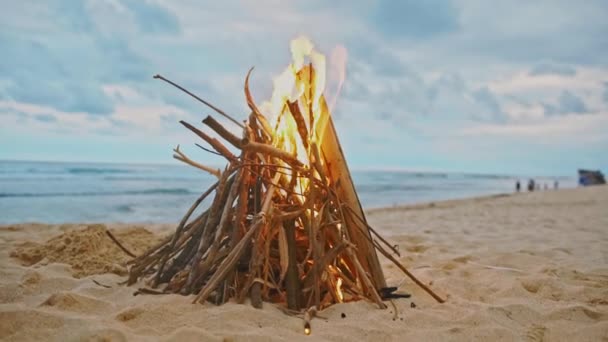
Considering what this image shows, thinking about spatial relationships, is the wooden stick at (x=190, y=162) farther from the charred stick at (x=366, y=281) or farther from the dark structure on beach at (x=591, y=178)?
the dark structure on beach at (x=591, y=178)

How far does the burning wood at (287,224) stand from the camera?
7.55 ft

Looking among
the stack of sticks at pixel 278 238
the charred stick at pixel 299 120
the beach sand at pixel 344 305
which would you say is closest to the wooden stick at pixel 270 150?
the stack of sticks at pixel 278 238

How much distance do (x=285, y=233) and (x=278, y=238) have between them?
8 cm

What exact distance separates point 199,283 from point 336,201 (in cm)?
80

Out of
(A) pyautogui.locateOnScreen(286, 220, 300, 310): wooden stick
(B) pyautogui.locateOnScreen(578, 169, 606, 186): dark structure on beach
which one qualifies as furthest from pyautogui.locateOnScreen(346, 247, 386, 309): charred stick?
(B) pyautogui.locateOnScreen(578, 169, 606, 186): dark structure on beach

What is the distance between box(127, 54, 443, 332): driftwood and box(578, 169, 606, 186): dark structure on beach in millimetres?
32909

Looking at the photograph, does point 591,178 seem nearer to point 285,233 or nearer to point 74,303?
point 285,233

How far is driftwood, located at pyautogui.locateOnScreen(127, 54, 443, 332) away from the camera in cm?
229

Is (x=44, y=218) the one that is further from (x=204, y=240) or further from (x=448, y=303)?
(x=448, y=303)

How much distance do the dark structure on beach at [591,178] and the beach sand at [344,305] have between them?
3053 cm

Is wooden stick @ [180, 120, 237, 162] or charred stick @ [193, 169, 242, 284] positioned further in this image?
wooden stick @ [180, 120, 237, 162]

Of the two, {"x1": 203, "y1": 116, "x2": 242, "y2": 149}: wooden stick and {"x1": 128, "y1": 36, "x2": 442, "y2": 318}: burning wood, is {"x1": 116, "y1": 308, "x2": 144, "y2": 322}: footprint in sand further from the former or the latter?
{"x1": 203, "y1": 116, "x2": 242, "y2": 149}: wooden stick

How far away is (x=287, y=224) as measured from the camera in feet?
7.73

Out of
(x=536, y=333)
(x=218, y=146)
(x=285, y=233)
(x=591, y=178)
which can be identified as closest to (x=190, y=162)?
(x=218, y=146)
